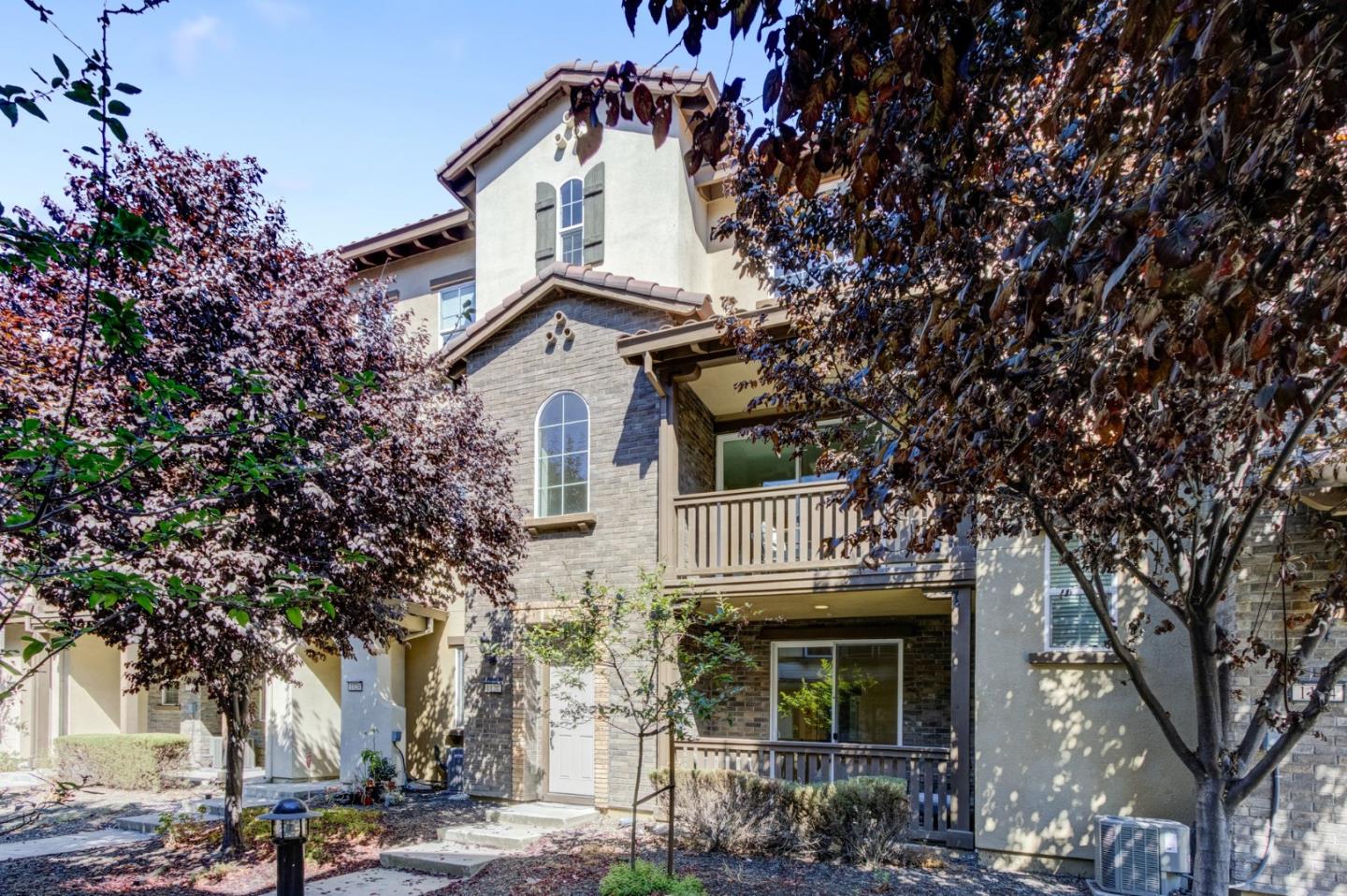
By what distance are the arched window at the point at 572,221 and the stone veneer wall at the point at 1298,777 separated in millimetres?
10498

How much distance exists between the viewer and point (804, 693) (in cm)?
1207

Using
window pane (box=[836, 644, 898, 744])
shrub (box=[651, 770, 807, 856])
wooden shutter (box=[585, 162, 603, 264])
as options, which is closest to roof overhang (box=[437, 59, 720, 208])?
wooden shutter (box=[585, 162, 603, 264])

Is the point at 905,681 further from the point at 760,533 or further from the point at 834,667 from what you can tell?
the point at 760,533

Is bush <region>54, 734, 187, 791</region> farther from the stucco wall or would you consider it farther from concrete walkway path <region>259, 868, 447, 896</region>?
concrete walkway path <region>259, 868, 447, 896</region>

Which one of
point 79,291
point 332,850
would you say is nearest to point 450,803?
point 332,850

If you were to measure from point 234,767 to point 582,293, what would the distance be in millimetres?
7592

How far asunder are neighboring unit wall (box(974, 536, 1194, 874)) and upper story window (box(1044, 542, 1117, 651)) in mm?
100

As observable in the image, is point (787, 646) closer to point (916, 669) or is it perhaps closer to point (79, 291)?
point (916, 669)

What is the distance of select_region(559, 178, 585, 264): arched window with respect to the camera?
560 inches

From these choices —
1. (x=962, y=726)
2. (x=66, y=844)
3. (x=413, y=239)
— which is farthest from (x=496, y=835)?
(x=413, y=239)

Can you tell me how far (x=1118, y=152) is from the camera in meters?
3.40

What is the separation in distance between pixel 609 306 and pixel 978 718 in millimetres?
7383

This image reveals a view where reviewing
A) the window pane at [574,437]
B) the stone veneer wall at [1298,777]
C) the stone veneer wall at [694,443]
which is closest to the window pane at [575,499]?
the window pane at [574,437]

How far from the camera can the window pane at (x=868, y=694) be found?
37.9 feet
